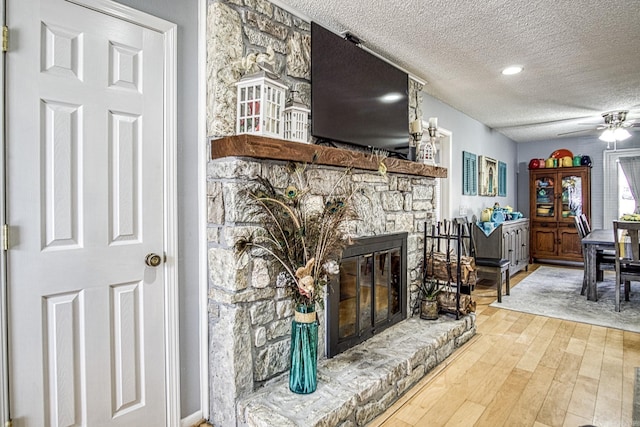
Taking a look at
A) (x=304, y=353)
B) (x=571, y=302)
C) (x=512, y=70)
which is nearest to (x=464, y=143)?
(x=512, y=70)

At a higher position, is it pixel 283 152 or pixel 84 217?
pixel 283 152

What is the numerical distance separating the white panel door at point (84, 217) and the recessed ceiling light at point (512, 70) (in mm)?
2960

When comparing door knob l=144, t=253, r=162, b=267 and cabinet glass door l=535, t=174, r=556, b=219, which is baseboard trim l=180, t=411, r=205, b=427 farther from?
cabinet glass door l=535, t=174, r=556, b=219

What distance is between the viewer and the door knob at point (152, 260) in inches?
70.7

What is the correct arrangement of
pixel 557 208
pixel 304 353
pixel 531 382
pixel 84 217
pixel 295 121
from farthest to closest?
pixel 557 208 < pixel 531 382 < pixel 295 121 < pixel 304 353 < pixel 84 217

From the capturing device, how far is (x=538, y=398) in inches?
89.0

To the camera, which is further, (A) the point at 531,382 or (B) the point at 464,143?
(B) the point at 464,143

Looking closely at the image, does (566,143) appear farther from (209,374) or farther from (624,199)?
(209,374)

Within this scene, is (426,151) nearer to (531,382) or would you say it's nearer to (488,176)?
(531,382)

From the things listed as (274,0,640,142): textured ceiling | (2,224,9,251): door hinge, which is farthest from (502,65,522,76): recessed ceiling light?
(2,224,9,251): door hinge

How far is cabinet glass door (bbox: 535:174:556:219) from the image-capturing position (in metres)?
6.92

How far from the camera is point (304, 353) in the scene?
6.31ft

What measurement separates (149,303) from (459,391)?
76.5 inches

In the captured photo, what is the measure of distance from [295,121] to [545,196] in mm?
6573
